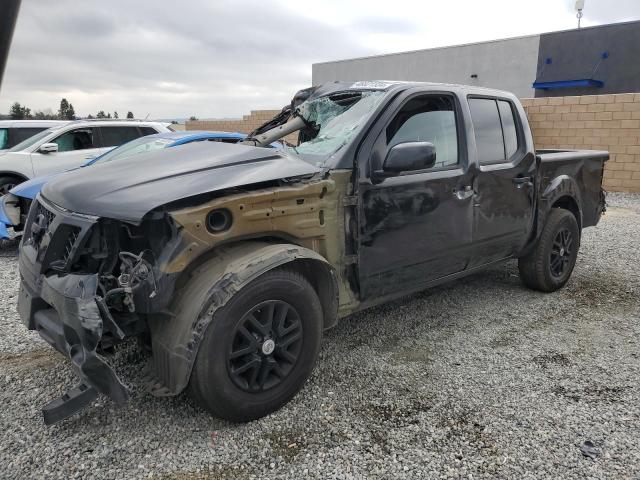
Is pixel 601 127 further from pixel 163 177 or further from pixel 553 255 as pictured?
pixel 163 177

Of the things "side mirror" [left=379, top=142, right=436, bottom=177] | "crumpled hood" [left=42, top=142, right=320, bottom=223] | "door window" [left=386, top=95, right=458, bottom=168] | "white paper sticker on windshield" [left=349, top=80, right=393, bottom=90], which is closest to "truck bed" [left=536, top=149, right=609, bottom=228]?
"door window" [left=386, top=95, right=458, bottom=168]

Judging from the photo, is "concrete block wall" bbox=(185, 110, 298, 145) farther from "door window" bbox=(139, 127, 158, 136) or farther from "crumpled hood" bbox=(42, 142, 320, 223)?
"crumpled hood" bbox=(42, 142, 320, 223)

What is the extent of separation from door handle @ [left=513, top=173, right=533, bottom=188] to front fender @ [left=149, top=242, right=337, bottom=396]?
2485 millimetres

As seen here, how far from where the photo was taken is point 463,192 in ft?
12.6

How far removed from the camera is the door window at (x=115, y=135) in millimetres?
9602

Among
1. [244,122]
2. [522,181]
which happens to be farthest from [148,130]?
[244,122]

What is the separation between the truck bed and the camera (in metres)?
4.79

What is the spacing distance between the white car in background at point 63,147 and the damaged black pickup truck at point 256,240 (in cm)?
639

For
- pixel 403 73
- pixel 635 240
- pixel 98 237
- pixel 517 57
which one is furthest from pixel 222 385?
pixel 403 73

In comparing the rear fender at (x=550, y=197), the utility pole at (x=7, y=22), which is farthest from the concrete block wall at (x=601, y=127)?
the utility pole at (x=7, y=22)

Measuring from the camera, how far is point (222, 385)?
262 centimetres

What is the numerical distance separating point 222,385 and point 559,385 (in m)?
2.17

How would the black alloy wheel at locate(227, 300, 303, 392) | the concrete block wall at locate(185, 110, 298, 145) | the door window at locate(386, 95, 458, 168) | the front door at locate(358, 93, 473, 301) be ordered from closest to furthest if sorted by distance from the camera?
1. the black alloy wheel at locate(227, 300, 303, 392)
2. the front door at locate(358, 93, 473, 301)
3. the door window at locate(386, 95, 458, 168)
4. the concrete block wall at locate(185, 110, 298, 145)

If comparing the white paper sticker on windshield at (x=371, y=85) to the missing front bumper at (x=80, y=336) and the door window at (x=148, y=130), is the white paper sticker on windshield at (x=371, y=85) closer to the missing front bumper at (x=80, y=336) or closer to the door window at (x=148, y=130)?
the missing front bumper at (x=80, y=336)
